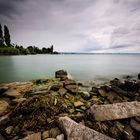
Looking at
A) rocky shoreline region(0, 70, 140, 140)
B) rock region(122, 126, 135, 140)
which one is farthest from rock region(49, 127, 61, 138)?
rock region(122, 126, 135, 140)

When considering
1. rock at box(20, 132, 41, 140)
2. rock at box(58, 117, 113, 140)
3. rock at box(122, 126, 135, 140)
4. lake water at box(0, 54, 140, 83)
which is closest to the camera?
rock at box(58, 117, 113, 140)

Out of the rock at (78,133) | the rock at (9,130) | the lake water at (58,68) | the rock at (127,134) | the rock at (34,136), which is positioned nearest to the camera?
the rock at (78,133)

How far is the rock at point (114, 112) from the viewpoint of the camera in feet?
14.1

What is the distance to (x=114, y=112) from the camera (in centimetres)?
443

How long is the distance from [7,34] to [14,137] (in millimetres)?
85712

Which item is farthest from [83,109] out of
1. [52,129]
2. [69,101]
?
[52,129]

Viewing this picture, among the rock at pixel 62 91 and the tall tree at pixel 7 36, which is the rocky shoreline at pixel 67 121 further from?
the tall tree at pixel 7 36

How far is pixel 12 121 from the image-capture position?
4379 mm

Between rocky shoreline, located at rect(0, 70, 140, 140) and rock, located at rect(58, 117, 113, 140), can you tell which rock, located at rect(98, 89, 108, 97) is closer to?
rocky shoreline, located at rect(0, 70, 140, 140)

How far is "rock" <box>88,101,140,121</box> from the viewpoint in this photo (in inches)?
169

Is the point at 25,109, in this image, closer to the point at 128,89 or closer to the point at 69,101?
the point at 69,101

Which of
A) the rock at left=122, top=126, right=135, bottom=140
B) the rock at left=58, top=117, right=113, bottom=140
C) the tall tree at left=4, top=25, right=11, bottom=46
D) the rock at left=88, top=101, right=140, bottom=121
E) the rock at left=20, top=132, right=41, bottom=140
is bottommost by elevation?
the rock at left=20, top=132, right=41, bottom=140

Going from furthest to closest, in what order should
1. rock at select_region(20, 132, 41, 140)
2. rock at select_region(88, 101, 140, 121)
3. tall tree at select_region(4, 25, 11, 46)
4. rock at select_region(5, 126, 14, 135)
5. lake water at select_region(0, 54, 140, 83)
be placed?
1. tall tree at select_region(4, 25, 11, 46)
2. lake water at select_region(0, 54, 140, 83)
3. rock at select_region(88, 101, 140, 121)
4. rock at select_region(5, 126, 14, 135)
5. rock at select_region(20, 132, 41, 140)

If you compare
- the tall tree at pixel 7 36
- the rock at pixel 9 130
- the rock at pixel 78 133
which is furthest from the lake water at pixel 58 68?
the tall tree at pixel 7 36
